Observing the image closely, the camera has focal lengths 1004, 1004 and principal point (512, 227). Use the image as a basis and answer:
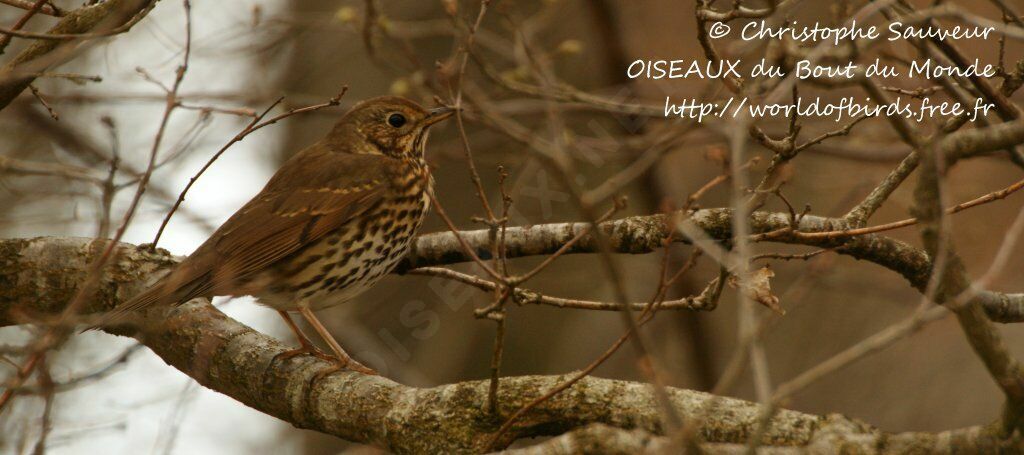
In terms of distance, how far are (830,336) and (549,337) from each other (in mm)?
2228

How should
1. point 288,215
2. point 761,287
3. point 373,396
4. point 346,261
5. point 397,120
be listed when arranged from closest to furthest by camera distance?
point 761,287
point 373,396
point 346,261
point 288,215
point 397,120

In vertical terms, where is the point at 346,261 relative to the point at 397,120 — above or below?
below

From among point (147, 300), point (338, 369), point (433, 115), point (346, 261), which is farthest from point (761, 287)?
point (433, 115)

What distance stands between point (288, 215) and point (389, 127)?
0.89m

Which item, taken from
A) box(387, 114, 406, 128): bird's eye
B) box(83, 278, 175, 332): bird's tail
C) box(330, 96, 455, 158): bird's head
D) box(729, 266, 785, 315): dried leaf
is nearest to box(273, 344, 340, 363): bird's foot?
box(83, 278, 175, 332): bird's tail

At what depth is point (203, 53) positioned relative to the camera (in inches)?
252

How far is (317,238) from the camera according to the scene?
4.98 metres

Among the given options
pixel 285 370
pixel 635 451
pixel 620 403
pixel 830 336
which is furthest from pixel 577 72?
pixel 635 451

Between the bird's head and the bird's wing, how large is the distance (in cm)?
19

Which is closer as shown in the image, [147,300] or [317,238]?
[147,300]

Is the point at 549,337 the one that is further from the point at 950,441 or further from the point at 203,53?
the point at 950,441

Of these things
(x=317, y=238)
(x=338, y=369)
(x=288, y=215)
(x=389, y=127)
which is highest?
(x=389, y=127)

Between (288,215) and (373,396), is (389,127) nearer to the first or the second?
(288,215)

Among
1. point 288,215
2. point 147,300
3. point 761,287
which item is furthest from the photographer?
point 288,215
